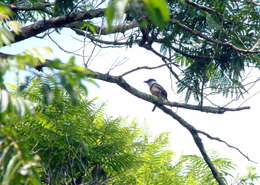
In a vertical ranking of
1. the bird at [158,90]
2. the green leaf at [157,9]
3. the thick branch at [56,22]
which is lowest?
the green leaf at [157,9]

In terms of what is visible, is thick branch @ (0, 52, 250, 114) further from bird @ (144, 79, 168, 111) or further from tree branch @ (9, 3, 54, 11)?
bird @ (144, 79, 168, 111)

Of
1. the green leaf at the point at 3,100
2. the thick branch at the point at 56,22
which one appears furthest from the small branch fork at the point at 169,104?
the green leaf at the point at 3,100

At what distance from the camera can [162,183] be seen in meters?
8.15

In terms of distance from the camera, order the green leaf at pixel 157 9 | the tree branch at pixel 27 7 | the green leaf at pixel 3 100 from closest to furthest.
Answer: the green leaf at pixel 157 9, the green leaf at pixel 3 100, the tree branch at pixel 27 7

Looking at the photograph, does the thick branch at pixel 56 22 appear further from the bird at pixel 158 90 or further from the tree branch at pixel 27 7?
the bird at pixel 158 90

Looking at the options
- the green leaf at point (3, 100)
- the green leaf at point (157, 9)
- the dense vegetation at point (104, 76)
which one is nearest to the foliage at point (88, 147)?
the dense vegetation at point (104, 76)

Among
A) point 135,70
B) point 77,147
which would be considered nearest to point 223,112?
point 135,70

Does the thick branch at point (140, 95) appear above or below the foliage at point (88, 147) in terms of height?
above

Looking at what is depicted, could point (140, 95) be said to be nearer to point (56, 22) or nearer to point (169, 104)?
point (169, 104)

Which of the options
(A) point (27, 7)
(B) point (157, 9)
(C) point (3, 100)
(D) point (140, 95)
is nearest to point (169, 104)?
(D) point (140, 95)

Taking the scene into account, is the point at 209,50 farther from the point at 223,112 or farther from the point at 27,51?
the point at 27,51

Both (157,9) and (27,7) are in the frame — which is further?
(27,7)

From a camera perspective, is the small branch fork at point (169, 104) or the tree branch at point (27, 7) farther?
the small branch fork at point (169, 104)

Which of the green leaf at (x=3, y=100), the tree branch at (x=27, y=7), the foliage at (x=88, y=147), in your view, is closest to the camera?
the green leaf at (x=3, y=100)
